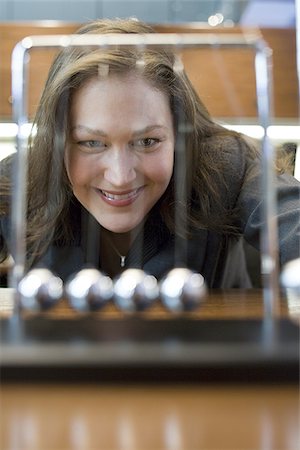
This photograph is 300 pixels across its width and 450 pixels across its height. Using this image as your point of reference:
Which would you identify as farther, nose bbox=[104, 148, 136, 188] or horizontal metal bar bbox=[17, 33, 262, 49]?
nose bbox=[104, 148, 136, 188]

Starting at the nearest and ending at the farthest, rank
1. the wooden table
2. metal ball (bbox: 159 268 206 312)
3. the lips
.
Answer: the wooden table → metal ball (bbox: 159 268 206 312) → the lips

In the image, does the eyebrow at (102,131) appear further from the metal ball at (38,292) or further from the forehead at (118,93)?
the metal ball at (38,292)

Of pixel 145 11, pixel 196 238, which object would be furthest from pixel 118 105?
pixel 145 11

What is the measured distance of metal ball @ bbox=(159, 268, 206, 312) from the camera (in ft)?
1.48

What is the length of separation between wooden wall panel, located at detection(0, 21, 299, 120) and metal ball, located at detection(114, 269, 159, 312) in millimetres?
1315

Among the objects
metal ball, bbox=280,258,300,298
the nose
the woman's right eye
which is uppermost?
the woman's right eye

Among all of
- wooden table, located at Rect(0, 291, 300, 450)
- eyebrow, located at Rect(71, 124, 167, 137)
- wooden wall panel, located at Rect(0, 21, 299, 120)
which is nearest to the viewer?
wooden table, located at Rect(0, 291, 300, 450)

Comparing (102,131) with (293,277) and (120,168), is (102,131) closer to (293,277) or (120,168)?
(120,168)

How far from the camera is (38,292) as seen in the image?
46 centimetres

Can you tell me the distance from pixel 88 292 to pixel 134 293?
0.03 meters

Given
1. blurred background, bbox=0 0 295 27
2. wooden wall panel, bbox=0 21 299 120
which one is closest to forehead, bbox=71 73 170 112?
wooden wall panel, bbox=0 21 299 120

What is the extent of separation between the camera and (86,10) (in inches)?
76.9

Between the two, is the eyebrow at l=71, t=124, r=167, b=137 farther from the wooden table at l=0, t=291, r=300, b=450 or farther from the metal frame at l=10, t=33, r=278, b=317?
the wooden table at l=0, t=291, r=300, b=450

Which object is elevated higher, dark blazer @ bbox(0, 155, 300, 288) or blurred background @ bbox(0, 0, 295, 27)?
blurred background @ bbox(0, 0, 295, 27)
